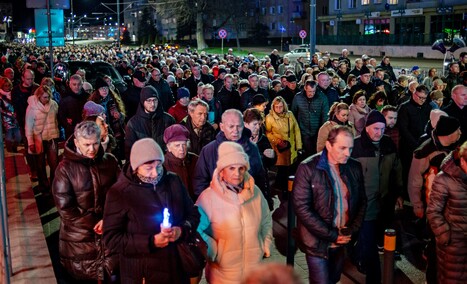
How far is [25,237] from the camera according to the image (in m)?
7.41

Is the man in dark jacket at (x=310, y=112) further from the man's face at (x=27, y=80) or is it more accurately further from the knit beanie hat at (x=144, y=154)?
the knit beanie hat at (x=144, y=154)

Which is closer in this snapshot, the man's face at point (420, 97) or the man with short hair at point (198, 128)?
the man with short hair at point (198, 128)

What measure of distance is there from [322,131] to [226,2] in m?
68.3

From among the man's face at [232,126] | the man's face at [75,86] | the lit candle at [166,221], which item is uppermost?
the man's face at [75,86]

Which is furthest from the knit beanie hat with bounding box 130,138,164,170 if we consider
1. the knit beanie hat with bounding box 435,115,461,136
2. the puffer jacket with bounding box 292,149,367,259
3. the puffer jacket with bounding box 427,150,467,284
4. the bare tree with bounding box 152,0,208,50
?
the bare tree with bounding box 152,0,208,50

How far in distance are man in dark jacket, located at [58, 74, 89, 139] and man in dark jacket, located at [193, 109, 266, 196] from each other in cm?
402

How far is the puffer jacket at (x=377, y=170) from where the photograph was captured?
5852 mm

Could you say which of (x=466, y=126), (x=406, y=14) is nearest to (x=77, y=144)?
(x=466, y=126)

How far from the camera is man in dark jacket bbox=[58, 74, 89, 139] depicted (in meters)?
9.46

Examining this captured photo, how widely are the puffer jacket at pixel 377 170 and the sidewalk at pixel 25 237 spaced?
331 centimetres

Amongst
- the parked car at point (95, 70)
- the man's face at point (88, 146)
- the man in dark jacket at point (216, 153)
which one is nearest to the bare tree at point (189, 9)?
the parked car at point (95, 70)

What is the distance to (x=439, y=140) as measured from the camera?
592cm

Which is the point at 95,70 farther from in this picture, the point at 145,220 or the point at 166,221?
the point at 166,221

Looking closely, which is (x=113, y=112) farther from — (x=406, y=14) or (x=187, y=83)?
(x=406, y=14)
